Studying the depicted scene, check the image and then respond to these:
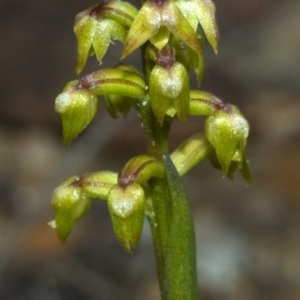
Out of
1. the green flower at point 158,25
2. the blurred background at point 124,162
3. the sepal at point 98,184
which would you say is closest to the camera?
the green flower at point 158,25

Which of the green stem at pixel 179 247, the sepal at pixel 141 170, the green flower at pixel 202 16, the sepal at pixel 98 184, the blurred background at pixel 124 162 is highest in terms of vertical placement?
the green flower at pixel 202 16

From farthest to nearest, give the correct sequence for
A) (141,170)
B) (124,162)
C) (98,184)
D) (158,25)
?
(124,162) → (98,184) → (141,170) → (158,25)

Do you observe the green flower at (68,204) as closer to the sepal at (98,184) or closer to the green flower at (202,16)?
the sepal at (98,184)

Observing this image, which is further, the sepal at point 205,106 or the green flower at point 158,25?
the sepal at point 205,106

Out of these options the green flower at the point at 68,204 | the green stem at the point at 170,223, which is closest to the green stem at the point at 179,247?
the green stem at the point at 170,223

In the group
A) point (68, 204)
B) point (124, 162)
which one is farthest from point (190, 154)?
point (124, 162)

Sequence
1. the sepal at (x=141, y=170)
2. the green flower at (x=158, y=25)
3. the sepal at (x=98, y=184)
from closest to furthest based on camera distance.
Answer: the green flower at (x=158, y=25) → the sepal at (x=141, y=170) → the sepal at (x=98, y=184)

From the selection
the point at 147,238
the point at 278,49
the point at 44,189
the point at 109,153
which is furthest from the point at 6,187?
the point at 278,49

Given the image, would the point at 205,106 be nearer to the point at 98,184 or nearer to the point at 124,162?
the point at 98,184
